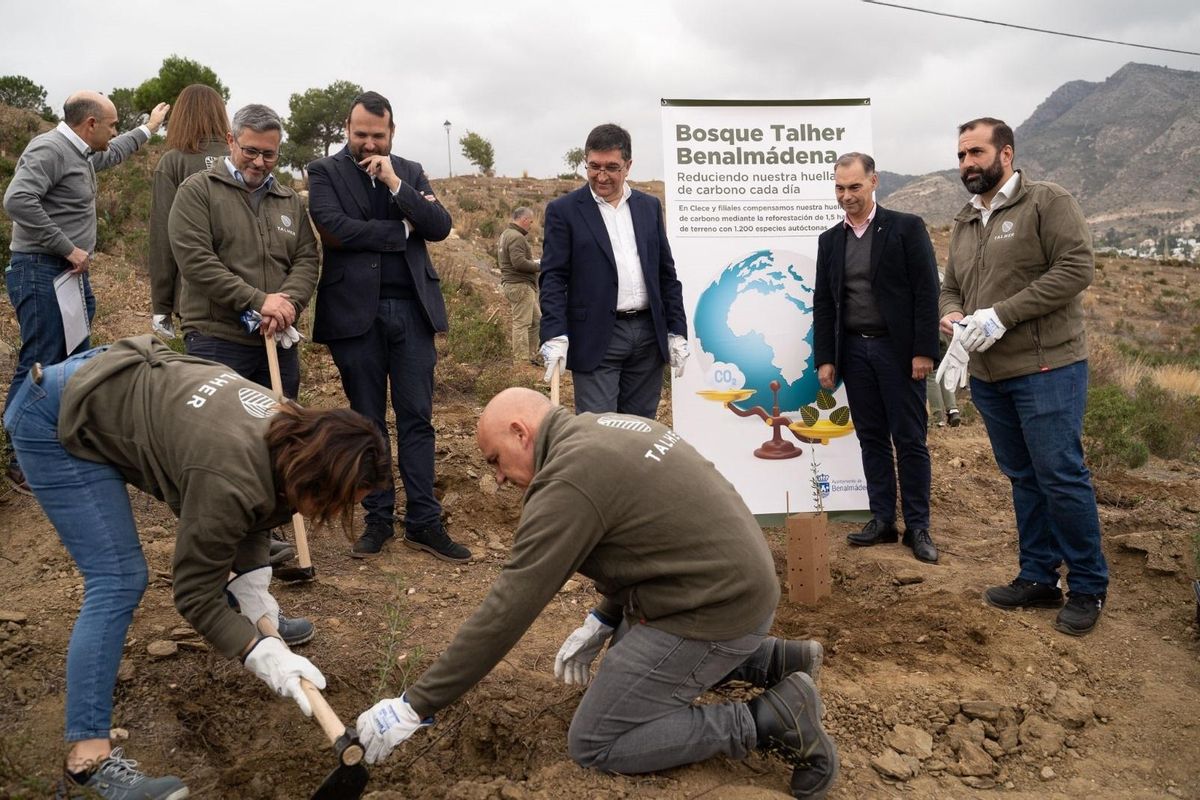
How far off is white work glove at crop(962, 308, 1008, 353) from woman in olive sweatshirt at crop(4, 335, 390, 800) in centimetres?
269

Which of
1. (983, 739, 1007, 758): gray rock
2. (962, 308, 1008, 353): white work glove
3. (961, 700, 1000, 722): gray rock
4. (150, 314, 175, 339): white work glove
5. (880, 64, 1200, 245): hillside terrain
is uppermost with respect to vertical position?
(880, 64, 1200, 245): hillside terrain

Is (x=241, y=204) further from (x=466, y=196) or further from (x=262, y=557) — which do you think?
(x=466, y=196)

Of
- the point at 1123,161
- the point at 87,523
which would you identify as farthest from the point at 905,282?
the point at 1123,161

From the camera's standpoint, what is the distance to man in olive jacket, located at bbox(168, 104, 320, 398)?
13.2 ft

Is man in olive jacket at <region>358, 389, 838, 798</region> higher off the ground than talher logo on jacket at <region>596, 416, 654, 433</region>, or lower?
lower

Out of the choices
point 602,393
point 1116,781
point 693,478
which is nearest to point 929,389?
point 602,393

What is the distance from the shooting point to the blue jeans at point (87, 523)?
8.63 feet

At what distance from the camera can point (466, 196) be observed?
86.4ft

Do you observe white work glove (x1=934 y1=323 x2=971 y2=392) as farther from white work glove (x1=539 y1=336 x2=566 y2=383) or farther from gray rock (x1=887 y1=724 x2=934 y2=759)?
white work glove (x1=539 y1=336 x2=566 y2=383)

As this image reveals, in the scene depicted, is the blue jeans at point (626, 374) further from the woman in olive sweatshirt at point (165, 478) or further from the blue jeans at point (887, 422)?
the woman in olive sweatshirt at point (165, 478)

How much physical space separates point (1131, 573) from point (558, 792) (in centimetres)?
345

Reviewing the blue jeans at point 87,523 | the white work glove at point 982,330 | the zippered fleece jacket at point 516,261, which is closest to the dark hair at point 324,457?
the blue jeans at point 87,523

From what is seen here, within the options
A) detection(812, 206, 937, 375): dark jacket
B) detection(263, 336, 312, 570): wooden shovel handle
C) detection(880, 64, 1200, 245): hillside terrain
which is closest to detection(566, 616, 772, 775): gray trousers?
detection(263, 336, 312, 570): wooden shovel handle

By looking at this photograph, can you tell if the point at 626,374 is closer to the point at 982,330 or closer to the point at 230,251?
the point at 982,330
